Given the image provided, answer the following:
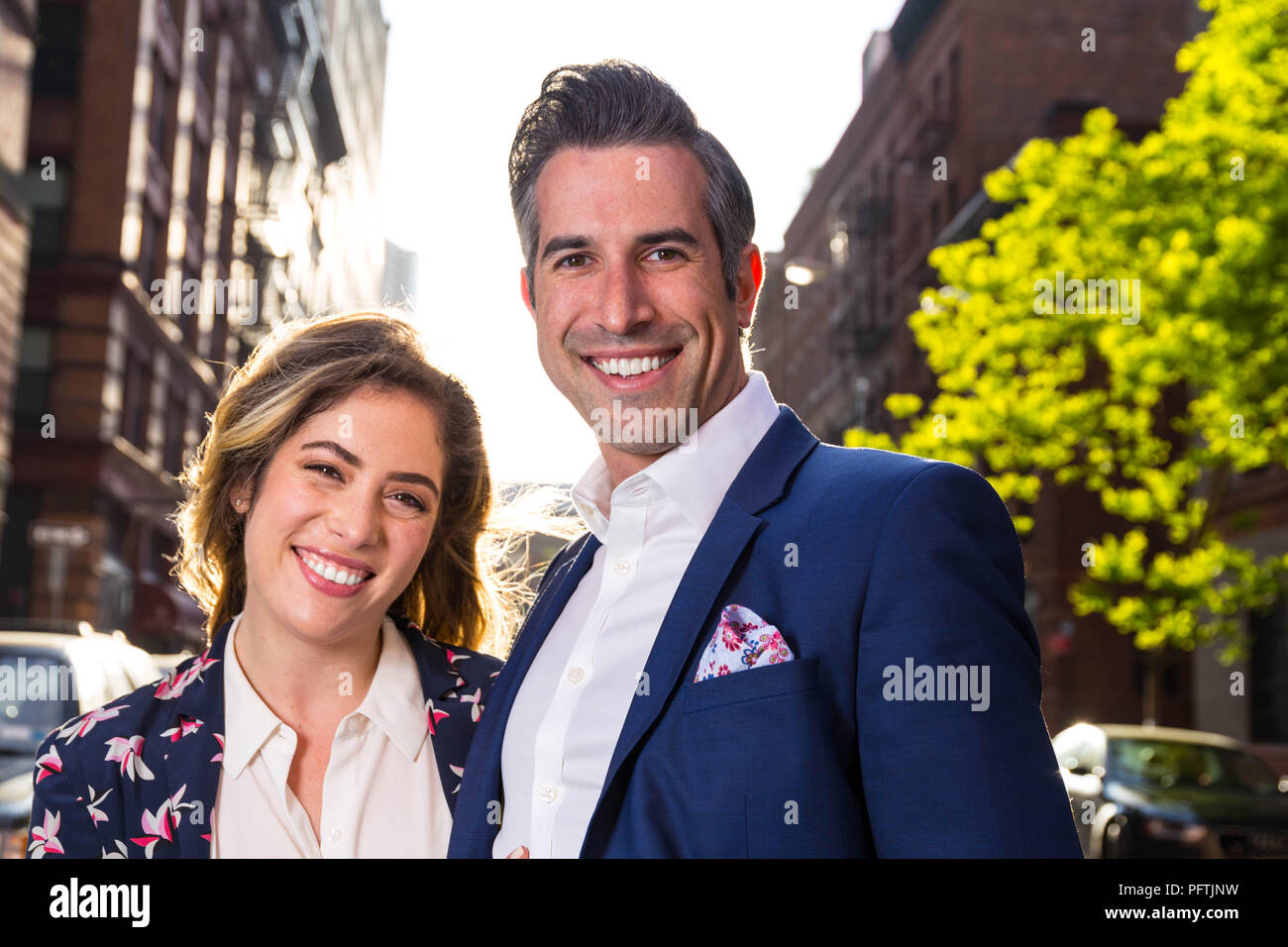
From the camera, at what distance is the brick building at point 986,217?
26.8m

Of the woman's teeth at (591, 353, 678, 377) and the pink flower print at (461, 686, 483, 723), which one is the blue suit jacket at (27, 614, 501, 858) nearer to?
the pink flower print at (461, 686, 483, 723)

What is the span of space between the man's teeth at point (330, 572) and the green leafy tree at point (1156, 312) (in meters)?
15.5

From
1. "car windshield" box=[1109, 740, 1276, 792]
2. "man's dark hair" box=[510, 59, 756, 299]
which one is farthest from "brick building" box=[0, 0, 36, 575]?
"man's dark hair" box=[510, 59, 756, 299]

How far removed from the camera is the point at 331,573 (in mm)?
3229

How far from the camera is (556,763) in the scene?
2533 millimetres

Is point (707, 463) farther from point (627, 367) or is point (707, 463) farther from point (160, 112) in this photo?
point (160, 112)

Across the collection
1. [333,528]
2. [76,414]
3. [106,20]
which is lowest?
[333,528]

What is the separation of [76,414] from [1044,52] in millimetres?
26683

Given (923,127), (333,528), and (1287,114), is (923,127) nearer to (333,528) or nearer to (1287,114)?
(1287,114)

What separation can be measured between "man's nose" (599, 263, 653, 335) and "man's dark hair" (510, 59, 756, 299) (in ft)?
0.72

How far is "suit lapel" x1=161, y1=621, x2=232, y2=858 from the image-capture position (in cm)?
305

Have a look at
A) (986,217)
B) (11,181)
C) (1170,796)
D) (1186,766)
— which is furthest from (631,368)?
(986,217)

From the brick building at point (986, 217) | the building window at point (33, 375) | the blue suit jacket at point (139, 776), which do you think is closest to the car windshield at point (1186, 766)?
the brick building at point (986, 217)
